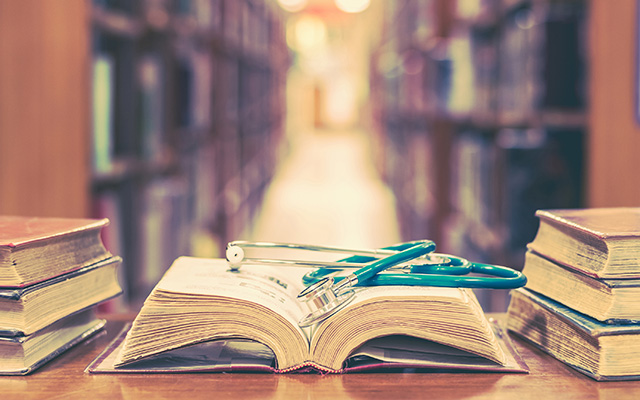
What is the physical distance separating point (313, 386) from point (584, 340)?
27 centimetres

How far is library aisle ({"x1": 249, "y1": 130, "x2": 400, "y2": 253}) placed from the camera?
5203 millimetres

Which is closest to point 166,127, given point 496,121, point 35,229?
point 496,121

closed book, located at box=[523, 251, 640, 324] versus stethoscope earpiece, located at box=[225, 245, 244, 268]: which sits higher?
stethoscope earpiece, located at box=[225, 245, 244, 268]

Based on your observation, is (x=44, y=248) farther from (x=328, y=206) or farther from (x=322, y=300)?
(x=328, y=206)

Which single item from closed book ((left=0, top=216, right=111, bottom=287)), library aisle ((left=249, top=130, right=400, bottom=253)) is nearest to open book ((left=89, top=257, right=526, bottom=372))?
closed book ((left=0, top=216, right=111, bottom=287))

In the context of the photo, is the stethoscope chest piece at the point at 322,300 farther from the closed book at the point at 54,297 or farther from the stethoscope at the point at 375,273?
the closed book at the point at 54,297

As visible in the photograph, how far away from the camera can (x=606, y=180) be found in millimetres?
1614

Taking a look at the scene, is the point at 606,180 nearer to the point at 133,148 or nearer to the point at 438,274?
the point at 438,274

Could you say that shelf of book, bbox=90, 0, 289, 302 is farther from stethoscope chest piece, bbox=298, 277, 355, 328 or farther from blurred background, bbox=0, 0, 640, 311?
stethoscope chest piece, bbox=298, 277, 355, 328

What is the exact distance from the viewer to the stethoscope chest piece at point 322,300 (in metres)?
0.66

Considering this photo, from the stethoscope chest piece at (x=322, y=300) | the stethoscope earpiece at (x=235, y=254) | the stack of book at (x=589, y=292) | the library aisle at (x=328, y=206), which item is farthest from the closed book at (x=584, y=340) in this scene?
the library aisle at (x=328, y=206)

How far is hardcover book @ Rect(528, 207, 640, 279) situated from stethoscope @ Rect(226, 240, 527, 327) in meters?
0.06

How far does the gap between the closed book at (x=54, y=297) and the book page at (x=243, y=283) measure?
0.09 metres

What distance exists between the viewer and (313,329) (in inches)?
27.0
